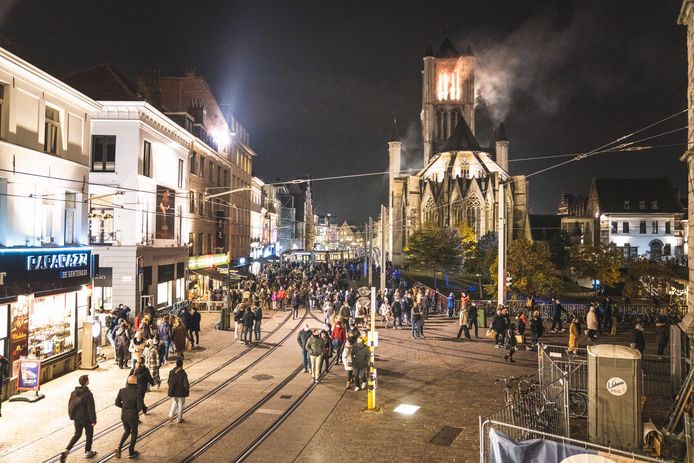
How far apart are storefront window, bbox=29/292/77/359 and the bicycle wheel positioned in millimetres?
12892

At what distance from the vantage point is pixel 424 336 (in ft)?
68.9

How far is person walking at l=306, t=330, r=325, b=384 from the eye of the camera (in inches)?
533

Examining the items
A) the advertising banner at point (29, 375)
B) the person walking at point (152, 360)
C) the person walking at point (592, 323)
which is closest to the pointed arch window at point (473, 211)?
the person walking at point (592, 323)

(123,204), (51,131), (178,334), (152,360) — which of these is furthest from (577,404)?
(123,204)

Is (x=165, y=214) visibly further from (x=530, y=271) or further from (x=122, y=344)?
(x=530, y=271)

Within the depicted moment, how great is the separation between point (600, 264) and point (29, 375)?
39139 mm

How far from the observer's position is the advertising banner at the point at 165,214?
26.8 m

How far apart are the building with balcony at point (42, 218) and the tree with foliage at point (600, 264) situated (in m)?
36.6

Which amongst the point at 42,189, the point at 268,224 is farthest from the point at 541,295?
the point at 268,224

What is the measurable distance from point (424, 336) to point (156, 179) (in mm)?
15913

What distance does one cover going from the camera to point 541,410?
33.1 feet

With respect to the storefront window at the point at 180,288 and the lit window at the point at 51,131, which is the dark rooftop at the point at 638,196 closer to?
the storefront window at the point at 180,288

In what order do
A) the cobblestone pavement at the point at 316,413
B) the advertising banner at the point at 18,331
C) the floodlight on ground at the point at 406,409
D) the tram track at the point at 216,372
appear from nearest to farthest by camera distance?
the cobblestone pavement at the point at 316,413 < the tram track at the point at 216,372 < the floodlight on ground at the point at 406,409 < the advertising banner at the point at 18,331

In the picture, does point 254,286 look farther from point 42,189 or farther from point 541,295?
point 541,295
